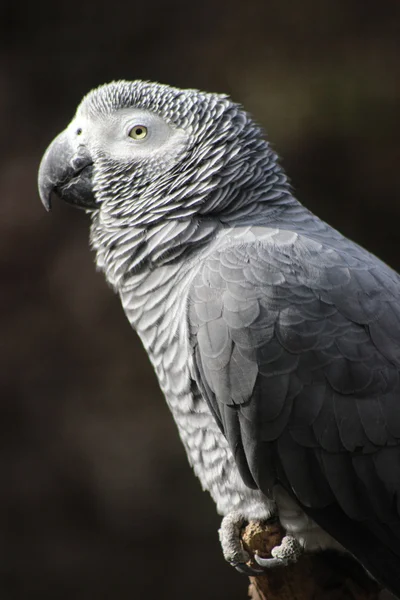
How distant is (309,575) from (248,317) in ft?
2.18

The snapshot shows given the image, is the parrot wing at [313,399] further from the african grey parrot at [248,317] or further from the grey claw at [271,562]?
the grey claw at [271,562]

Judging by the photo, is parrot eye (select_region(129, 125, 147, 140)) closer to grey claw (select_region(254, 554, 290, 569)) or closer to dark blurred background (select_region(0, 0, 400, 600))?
grey claw (select_region(254, 554, 290, 569))

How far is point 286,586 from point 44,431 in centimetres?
215

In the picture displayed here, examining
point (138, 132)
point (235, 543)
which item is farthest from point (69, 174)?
point (235, 543)

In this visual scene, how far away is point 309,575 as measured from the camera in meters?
1.72

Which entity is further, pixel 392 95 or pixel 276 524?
pixel 392 95

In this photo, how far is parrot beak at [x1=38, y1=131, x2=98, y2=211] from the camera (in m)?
1.98

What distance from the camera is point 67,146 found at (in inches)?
79.3

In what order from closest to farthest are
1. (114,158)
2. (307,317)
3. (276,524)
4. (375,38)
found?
(307,317) → (276,524) → (114,158) → (375,38)

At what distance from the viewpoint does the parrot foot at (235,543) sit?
5.65 feet

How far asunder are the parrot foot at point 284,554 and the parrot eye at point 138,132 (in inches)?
43.4

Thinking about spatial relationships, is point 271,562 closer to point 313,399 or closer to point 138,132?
point 313,399

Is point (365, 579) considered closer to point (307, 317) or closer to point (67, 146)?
point (307, 317)

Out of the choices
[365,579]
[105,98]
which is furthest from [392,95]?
[365,579]
